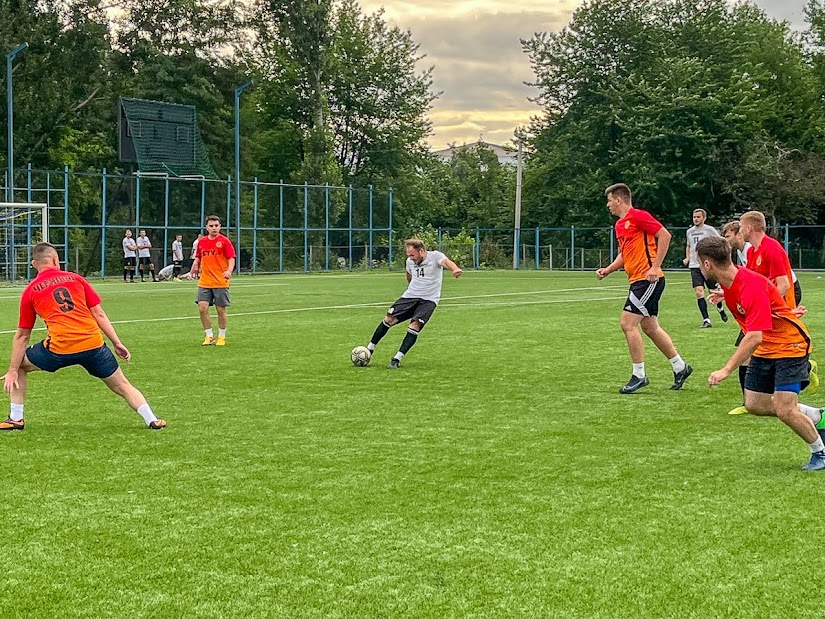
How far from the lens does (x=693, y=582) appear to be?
15.4 ft

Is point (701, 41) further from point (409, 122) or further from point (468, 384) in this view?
point (468, 384)

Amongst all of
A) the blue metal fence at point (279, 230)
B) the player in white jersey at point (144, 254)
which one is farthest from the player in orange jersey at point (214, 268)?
the player in white jersey at point (144, 254)

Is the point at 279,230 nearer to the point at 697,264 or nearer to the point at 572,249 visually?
the point at 572,249

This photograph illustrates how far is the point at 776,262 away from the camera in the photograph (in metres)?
9.39

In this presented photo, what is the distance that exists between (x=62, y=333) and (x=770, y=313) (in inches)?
205

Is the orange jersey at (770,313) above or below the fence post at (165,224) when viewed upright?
below

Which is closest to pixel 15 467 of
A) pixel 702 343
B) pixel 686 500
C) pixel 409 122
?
pixel 686 500

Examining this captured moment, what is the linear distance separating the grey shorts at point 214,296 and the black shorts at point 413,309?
3494 mm

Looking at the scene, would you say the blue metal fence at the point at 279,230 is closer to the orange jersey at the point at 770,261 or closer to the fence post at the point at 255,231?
the fence post at the point at 255,231

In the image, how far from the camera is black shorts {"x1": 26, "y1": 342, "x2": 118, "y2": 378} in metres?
8.40

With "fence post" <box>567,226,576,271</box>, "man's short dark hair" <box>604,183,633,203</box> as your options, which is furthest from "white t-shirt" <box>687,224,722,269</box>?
"fence post" <box>567,226,576,271</box>

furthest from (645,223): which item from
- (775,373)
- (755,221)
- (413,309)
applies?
(775,373)

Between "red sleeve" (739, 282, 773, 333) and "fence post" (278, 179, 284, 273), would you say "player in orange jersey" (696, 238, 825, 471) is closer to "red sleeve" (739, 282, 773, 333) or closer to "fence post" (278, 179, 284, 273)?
"red sleeve" (739, 282, 773, 333)

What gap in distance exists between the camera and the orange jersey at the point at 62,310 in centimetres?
834
